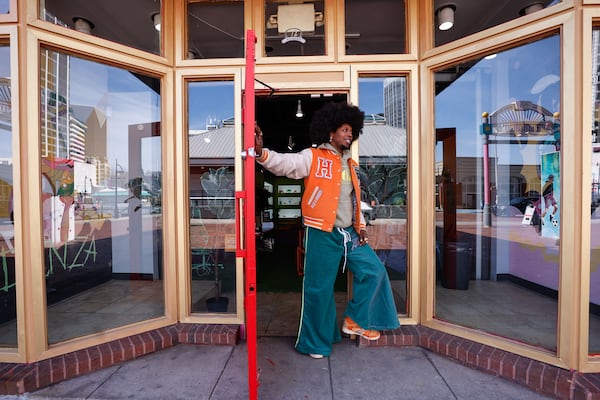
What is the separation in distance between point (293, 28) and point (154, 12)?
50.5 inches

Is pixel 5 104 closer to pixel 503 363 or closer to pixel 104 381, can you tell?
pixel 104 381

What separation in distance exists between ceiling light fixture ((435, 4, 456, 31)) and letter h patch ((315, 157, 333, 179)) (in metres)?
1.64

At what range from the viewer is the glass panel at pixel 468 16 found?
2.52 meters

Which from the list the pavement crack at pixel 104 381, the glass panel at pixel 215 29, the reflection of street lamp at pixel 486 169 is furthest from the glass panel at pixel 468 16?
the pavement crack at pixel 104 381

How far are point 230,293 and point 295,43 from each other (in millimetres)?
2381

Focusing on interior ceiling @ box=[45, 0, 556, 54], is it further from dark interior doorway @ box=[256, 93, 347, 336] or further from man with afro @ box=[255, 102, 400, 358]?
man with afro @ box=[255, 102, 400, 358]

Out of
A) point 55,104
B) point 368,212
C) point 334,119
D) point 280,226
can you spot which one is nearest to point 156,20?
point 55,104

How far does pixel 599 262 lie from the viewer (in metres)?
2.73

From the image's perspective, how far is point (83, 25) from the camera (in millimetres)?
2604

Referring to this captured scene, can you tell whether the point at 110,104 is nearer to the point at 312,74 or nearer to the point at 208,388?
the point at 312,74

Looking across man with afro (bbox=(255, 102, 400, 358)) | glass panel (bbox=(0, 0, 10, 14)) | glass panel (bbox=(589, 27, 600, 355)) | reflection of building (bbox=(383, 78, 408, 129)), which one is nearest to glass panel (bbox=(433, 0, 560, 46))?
reflection of building (bbox=(383, 78, 408, 129))

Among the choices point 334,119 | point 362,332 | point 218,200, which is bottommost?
point 362,332

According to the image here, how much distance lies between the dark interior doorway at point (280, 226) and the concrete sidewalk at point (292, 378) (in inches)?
21.7

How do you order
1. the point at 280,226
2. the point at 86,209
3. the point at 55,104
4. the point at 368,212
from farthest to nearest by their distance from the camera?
the point at 280,226 → the point at 86,209 → the point at 368,212 → the point at 55,104
